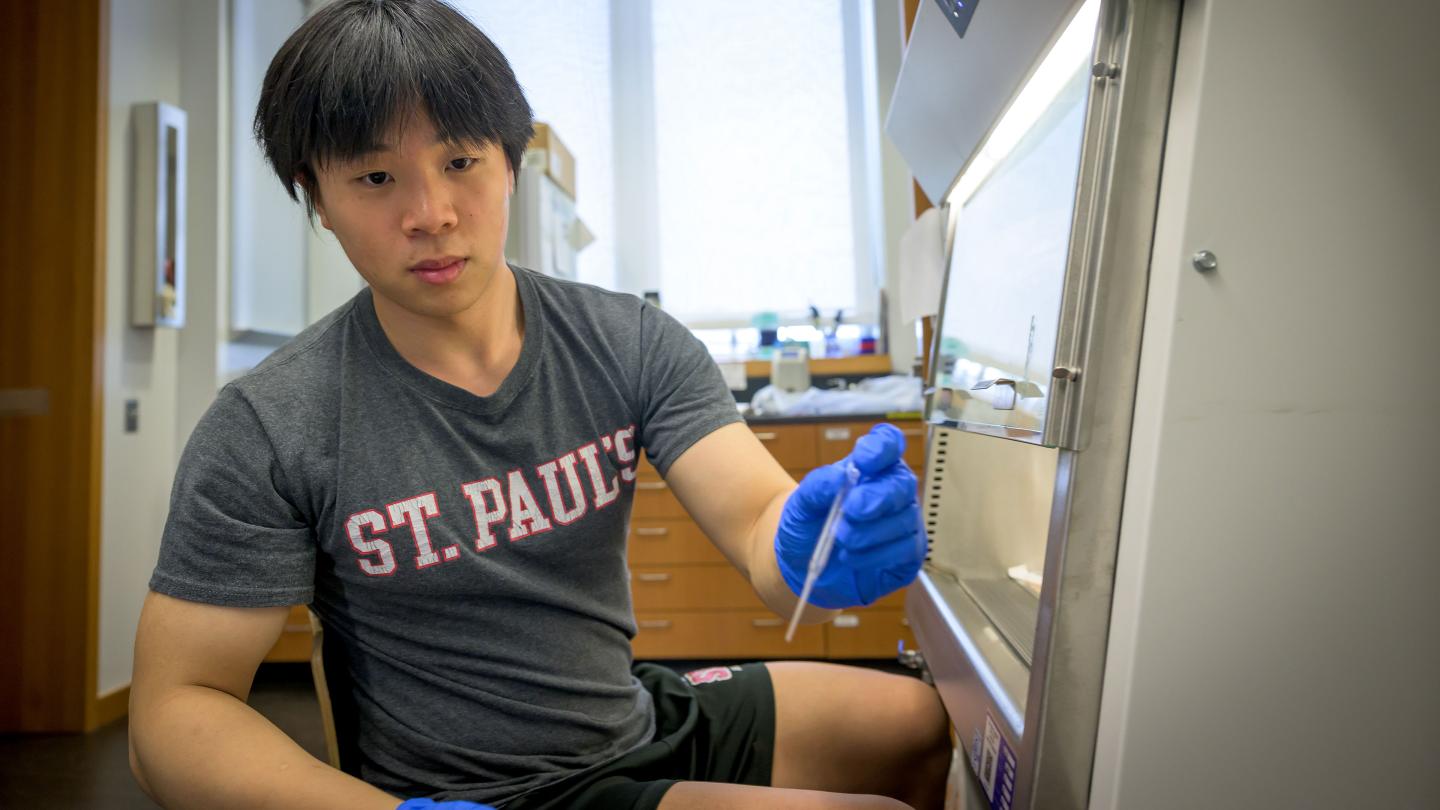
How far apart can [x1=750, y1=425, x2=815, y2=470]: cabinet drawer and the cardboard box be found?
3.99 feet

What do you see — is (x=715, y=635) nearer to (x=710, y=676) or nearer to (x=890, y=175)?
(x=710, y=676)

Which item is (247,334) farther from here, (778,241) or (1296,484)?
(1296,484)

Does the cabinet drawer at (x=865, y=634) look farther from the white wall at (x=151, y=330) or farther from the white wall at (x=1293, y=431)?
the white wall at (x=1293, y=431)

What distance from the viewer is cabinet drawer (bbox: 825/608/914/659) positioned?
9.64 ft

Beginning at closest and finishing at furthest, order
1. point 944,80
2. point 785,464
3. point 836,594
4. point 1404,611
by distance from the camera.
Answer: point 1404,611
point 836,594
point 944,80
point 785,464

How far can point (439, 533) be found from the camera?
2.86 ft

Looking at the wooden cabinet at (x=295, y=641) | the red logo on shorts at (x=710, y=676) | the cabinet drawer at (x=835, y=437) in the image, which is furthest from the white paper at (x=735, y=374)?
the red logo on shorts at (x=710, y=676)

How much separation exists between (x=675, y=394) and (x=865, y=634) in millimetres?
A: 2211

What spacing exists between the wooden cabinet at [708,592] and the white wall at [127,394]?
1613 millimetres

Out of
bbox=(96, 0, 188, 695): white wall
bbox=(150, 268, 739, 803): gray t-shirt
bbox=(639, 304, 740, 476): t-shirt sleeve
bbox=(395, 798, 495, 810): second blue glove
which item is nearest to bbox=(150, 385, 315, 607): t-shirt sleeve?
bbox=(150, 268, 739, 803): gray t-shirt

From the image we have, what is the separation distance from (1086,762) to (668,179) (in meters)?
3.80

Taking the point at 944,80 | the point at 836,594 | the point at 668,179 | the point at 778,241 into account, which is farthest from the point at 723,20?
the point at 836,594

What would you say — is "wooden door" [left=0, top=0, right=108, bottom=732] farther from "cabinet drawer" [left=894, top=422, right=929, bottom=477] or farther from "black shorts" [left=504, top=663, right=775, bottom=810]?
"cabinet drawer" [left=894, top=422, right=929, bottom=477]

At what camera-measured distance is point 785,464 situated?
3.00 metres
